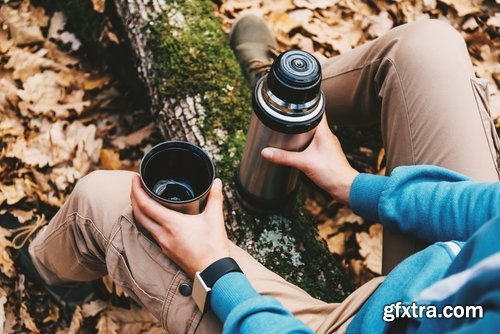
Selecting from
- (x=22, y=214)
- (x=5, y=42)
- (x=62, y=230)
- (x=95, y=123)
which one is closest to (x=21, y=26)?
(x=5, y=42)

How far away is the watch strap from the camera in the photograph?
1849mm

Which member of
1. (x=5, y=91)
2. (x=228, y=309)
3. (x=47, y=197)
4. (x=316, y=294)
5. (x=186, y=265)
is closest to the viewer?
(x=228, y=309)

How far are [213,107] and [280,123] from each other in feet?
2.52

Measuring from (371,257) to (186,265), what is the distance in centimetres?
162

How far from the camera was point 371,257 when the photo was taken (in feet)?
10.5

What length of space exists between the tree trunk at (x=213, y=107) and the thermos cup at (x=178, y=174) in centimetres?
47

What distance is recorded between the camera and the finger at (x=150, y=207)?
Answer: 6.23ft

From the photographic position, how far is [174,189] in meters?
2.21

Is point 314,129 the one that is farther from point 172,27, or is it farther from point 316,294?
point 172,27

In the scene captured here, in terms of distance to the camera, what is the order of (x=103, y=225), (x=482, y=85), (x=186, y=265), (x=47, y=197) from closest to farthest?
(x=186, y=265) < (x=103, y=225) < (x=482, y=85) < (x=47, y=197)

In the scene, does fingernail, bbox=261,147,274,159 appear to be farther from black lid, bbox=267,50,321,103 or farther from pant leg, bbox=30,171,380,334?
pant leg, bbox=30,171,380,334

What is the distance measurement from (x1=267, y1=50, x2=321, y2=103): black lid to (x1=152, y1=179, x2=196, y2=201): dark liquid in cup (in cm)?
53

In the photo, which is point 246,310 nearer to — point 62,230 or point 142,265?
point 142,265

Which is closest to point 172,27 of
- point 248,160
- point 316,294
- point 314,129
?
point 248,160
